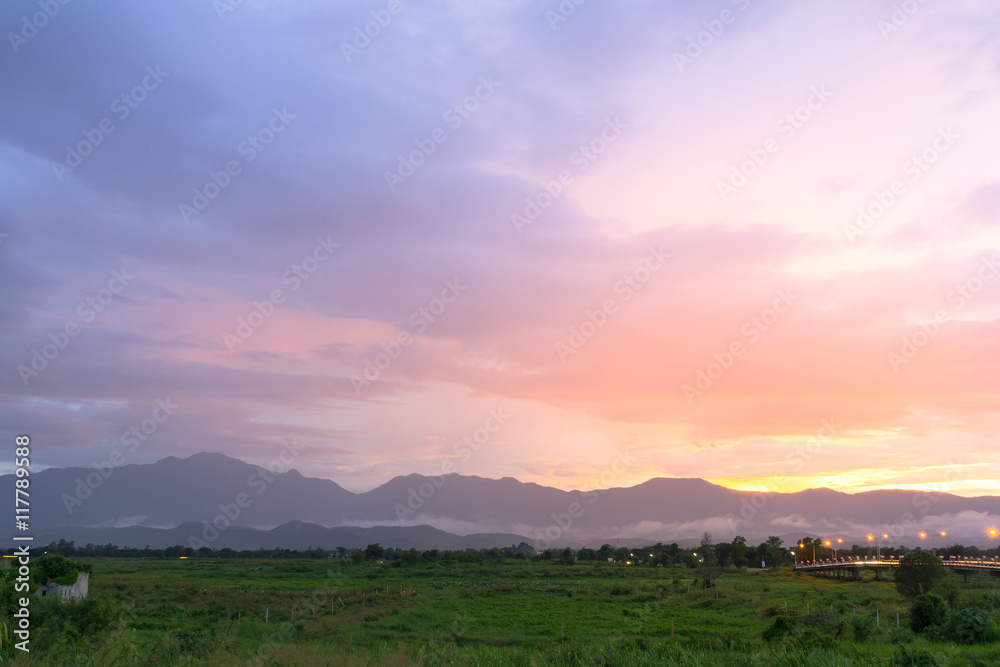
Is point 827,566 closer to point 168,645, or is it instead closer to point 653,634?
point 653,634

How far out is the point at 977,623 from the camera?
2350cm

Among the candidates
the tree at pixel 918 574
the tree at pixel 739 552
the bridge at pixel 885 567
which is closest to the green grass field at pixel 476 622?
the tree at pixel 918 574

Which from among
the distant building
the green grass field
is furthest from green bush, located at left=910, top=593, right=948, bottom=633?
the distant building

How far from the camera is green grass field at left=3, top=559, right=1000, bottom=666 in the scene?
15156mm

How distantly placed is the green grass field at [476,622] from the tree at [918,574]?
1.86 m

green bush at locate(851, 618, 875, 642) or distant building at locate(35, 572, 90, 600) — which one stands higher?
distant building at locate(35, 572, 90, 600)

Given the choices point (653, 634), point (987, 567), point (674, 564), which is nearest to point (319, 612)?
point (653, 634)

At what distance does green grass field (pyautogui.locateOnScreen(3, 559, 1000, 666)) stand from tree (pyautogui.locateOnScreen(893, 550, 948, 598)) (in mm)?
1863

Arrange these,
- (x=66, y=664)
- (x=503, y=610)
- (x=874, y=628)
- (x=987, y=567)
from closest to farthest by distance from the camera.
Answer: (x=66, y=664), (x=874, y=628), (x=503, y=610), (x=987, y=567)

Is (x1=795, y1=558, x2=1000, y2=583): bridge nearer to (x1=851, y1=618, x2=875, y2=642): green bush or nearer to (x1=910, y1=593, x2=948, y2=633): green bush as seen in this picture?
(x1=910, y1=593, x2=948, y2=633): green bush

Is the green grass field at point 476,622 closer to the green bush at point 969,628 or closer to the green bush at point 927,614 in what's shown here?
the green bush at point 927,614

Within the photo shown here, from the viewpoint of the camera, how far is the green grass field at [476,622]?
15.2 meters

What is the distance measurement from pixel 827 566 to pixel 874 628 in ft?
210

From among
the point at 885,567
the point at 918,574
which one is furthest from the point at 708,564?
the point at 918,574
